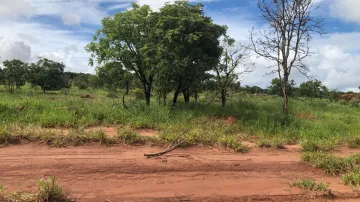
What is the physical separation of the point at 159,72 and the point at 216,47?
2.54 meters

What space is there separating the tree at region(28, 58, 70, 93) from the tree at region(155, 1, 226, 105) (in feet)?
80.6

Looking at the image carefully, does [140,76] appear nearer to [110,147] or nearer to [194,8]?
[194,8]

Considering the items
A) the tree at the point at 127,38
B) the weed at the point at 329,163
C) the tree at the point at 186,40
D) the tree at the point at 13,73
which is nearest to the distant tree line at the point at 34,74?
the tree at the point at 13,73

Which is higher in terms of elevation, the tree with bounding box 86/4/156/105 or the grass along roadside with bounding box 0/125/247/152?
the tree with bounding box 86/4/156/105

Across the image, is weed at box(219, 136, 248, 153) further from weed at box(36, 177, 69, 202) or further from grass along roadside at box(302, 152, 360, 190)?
weed at box(36, 177, 69, 202)

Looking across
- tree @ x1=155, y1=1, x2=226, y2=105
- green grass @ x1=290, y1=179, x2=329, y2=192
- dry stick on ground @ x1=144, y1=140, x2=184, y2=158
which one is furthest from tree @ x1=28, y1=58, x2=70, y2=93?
green grass @ x1=290, y1=179, x2=329, y2=192

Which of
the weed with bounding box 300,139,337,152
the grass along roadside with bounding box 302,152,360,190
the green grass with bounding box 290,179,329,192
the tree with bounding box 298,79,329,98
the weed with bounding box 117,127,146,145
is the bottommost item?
the green grass with bounding box 290,179,329,192

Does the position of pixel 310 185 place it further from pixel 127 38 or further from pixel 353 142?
pixel 127 38

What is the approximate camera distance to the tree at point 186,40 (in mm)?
11961

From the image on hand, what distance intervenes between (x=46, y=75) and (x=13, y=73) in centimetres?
386

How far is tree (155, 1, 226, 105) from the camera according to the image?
12.0 m

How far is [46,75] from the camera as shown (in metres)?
33.5

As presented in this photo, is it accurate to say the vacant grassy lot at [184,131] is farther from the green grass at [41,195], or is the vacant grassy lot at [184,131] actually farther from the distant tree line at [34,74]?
the distant tree line at [34,74]

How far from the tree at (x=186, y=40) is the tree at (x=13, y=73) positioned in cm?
2231
